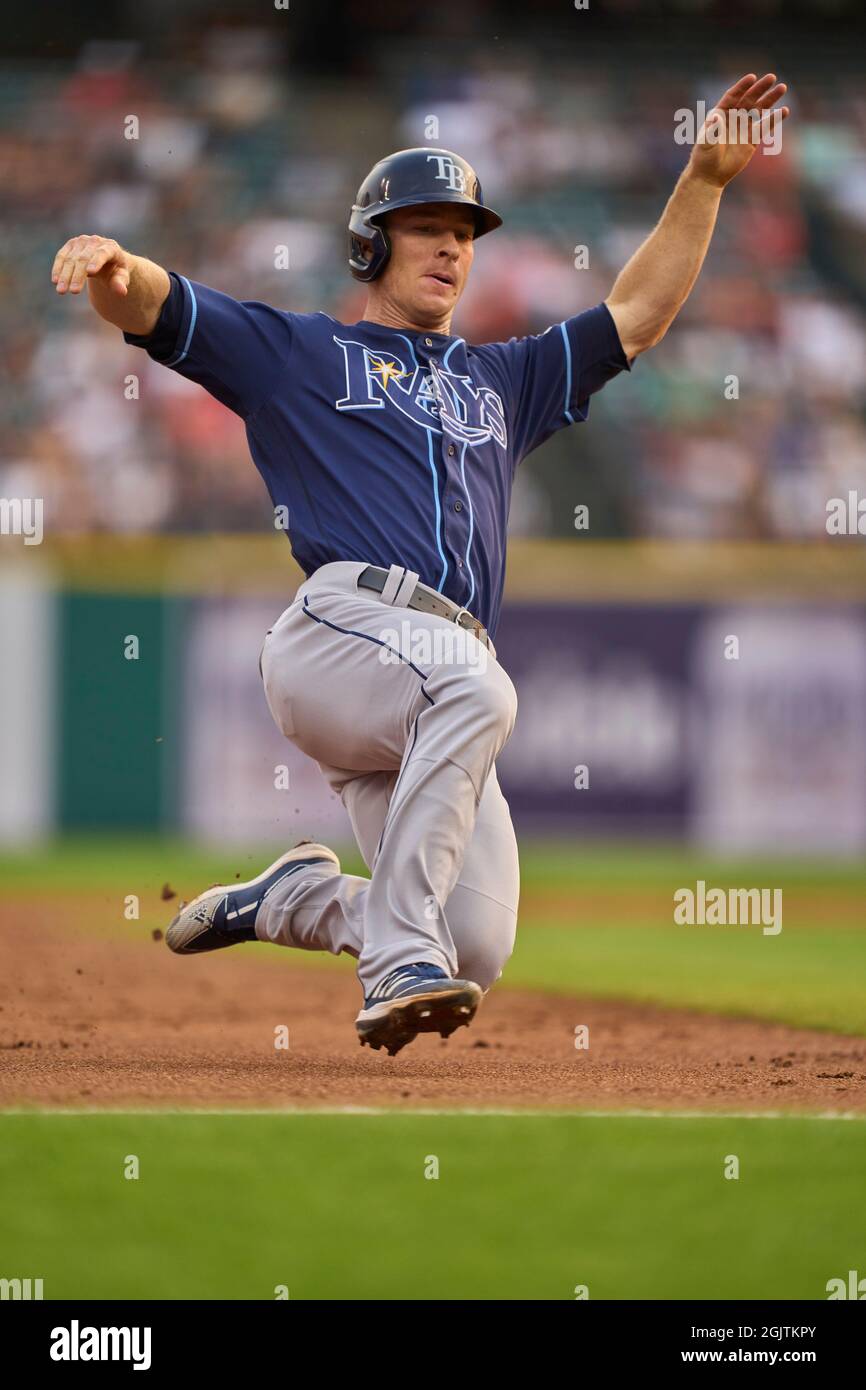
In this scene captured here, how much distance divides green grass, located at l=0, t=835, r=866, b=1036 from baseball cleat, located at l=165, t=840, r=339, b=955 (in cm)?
192

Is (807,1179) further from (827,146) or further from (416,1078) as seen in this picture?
(827,146)

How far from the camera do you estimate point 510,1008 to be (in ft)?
20.0

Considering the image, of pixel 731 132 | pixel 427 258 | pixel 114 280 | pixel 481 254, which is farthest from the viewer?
pixel 481 254

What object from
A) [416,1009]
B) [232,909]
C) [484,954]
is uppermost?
[232,909]

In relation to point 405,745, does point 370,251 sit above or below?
above

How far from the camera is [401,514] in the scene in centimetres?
396

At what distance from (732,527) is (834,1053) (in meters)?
6.96

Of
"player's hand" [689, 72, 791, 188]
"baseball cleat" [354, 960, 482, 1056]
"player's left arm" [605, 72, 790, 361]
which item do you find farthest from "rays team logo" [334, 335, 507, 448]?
"baseball cleat" [354, 960, 482, 1056]

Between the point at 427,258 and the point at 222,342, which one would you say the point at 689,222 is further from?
the point at 222,342

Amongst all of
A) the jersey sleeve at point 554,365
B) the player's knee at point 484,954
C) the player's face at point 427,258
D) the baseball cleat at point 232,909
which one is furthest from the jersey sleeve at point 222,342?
the player's knee at point 484,954

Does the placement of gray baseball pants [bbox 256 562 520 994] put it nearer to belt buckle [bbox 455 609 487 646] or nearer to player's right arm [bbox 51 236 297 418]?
belt buckle [bbox 455 609 487 646]

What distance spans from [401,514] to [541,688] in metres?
6.87

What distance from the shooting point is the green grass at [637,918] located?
21.4 ft

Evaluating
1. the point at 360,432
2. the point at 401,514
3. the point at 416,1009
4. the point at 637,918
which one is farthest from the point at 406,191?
the point at 637,918
